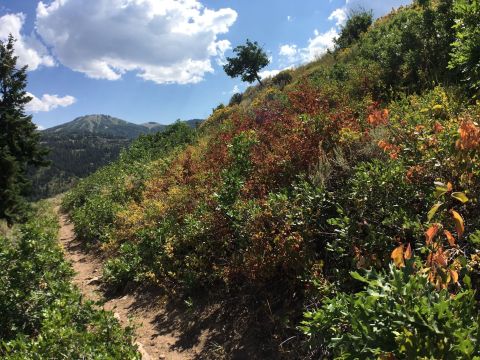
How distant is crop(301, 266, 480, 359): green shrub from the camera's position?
206 cm

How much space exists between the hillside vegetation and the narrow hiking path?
408mm

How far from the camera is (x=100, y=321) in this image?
17.7 ft

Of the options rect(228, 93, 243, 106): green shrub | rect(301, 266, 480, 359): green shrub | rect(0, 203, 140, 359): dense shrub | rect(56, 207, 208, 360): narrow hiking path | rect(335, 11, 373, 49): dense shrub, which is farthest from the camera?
rect(228, 93, 243, 106): green shrub

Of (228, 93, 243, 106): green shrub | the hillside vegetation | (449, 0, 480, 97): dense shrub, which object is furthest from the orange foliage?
(228, 93, 243, 106): green shrub

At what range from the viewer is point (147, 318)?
7320 mm

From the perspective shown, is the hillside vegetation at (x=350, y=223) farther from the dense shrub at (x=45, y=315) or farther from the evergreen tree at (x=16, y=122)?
the evergreen tree at (x=16, y=122)

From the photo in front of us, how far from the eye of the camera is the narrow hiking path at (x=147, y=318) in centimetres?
596

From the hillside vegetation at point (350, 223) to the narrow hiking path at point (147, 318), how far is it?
0.41 m

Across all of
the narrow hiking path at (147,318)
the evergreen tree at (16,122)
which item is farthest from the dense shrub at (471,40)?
the evergreen tree at (16,122)

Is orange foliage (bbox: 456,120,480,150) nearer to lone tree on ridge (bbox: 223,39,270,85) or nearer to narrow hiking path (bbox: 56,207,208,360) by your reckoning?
narrow hiking path (bbox: 56,207,208,360)

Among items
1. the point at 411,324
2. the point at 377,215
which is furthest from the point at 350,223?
the point at 411,324

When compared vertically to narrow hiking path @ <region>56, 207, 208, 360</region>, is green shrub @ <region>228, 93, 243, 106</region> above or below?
above

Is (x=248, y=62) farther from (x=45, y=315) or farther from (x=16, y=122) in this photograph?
(x=45, y=315)

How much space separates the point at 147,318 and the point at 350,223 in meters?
4.60
